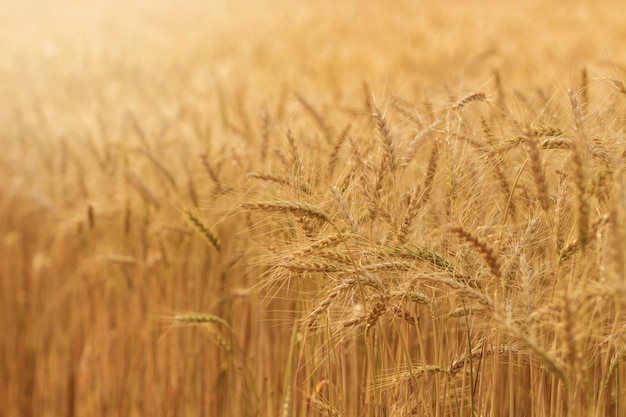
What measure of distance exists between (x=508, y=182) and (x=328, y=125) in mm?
630

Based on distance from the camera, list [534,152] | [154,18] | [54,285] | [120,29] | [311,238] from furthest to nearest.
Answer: [154,18], [120,29], [54,285], [311,238], [534,152]

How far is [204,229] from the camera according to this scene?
145 cm

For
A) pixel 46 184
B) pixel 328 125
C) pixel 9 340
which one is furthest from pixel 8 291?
pixel 328 125

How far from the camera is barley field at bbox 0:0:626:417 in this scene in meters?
1.05

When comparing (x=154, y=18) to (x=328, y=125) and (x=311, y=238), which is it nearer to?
(x=328, y=125)

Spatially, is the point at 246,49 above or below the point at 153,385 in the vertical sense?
above

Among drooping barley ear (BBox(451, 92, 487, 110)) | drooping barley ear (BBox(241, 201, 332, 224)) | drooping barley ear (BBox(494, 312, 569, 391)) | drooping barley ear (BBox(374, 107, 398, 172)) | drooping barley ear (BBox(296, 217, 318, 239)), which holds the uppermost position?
drooping barley ear (BBox(451, 92, 487, 110))

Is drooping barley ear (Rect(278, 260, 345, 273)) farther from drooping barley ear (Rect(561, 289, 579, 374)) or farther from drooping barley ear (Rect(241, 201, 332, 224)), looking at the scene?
drooping barley ear (Rect(561, 289, 579, 374))

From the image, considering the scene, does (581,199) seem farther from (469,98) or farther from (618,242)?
(469,98)

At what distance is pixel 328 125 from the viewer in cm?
182

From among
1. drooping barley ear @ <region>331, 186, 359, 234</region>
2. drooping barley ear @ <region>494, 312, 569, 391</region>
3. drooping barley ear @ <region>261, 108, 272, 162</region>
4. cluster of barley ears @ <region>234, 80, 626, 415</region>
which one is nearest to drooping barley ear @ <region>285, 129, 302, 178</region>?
cluster of barley ears @ <region>234, 80, 626, 415</region>

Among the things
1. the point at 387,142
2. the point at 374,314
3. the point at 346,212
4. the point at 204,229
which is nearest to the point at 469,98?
the point at 387,142

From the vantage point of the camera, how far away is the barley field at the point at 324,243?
1.05 metres

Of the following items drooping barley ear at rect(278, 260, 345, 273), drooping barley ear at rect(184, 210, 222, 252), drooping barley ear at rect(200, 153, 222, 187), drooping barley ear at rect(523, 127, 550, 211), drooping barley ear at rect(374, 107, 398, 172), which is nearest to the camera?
drooping barley ear at rect(523, 127, 550, 211)
